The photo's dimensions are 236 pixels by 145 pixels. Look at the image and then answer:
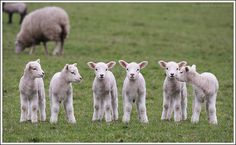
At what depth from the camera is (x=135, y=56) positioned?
26.2 metres

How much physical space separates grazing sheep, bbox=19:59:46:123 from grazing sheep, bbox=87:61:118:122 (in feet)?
3.73

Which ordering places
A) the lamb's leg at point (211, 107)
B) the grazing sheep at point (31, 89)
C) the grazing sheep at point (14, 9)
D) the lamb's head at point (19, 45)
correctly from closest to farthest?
the grazing sheep at point (31, 89), the lamb's leg at point (211, 107), the lamb's head at point (19, 45), the grazing sheep at point (14, 9)

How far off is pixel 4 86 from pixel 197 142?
32.7 ft

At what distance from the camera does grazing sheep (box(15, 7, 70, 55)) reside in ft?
83.4

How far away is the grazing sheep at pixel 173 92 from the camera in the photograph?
490 inches

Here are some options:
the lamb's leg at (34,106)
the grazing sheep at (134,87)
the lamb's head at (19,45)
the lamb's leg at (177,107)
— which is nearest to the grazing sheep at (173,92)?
the lamb's leg at (177,107)

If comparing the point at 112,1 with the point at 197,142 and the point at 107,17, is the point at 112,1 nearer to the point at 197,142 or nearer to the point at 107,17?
the point at 107,17

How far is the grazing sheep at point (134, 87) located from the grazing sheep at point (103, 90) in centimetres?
33

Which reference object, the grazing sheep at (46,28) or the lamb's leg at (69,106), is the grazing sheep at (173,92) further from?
the grazing sheep at (46,28)

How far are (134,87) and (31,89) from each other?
86.5 inches

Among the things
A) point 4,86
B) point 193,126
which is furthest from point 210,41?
point 193,126

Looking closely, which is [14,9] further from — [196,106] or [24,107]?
[196,106]

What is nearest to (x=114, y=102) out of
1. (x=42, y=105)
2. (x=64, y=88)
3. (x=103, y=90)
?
(x=103, y=90)

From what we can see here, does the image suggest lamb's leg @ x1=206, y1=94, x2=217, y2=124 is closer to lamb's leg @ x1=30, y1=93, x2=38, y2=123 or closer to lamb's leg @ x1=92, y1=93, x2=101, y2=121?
lamb's leg @ x1=92, y1=93, x2=101, y2=121
